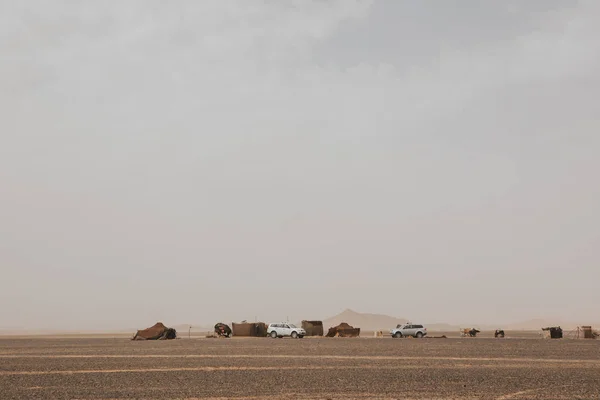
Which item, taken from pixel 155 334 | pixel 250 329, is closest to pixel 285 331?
pixel 250 329

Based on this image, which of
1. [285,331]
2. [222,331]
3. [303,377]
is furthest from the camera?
[222,331]

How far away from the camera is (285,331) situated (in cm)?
7581

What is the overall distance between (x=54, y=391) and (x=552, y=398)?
17.3m

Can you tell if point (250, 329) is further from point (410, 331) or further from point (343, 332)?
point (410, 331)

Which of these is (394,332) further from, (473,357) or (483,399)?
(483,399)

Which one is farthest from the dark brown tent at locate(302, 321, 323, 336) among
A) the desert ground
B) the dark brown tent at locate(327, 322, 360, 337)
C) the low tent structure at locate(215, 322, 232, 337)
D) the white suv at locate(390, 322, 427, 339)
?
the desert ground

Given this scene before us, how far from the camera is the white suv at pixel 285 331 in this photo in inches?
2923

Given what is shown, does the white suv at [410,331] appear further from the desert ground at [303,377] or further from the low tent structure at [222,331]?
the desert ground at [303,377]

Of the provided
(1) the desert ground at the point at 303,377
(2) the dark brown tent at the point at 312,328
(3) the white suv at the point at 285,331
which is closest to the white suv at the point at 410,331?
(2) the dark brown tent at the point at 312,328

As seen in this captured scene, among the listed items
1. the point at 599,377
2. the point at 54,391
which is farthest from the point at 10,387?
the point at 599,377

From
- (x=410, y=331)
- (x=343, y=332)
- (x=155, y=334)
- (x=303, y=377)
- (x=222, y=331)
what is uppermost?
(x=410, y=331)

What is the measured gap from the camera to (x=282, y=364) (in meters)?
33.8

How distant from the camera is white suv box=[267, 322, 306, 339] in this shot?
74.3 meters

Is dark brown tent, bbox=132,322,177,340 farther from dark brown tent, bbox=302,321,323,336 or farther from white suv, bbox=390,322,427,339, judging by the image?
white suv, bbox=390,322,427,339
